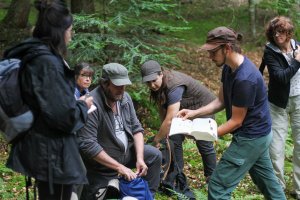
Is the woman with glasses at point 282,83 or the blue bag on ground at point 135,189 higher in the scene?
the woman with glasses at point 282,83

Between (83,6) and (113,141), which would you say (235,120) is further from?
(83,6)

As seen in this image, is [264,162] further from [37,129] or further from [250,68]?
[37,129]

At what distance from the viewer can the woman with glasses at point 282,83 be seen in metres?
Result: 5.20

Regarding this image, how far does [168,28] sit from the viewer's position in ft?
24.9

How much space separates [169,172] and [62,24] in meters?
2.92

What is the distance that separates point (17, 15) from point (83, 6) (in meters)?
3.86

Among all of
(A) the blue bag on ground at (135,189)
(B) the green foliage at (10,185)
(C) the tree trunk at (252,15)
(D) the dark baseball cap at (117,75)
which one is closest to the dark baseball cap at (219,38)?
(D) the dark baseball cap at (117,75)

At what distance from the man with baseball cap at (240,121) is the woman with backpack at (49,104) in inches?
54.6

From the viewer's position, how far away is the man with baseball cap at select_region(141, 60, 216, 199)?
5246 millimetres

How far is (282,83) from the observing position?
530 cm

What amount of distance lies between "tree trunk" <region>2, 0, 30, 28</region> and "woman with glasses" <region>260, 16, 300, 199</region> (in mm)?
7831

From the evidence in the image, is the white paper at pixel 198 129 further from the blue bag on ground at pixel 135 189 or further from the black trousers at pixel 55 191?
the black trousers at pixel 55 191

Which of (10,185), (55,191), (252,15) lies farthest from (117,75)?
(252,15)

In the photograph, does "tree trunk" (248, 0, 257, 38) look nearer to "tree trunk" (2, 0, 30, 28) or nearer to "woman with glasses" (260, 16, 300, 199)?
"tree trunk" (2, 0, 30, 28)
